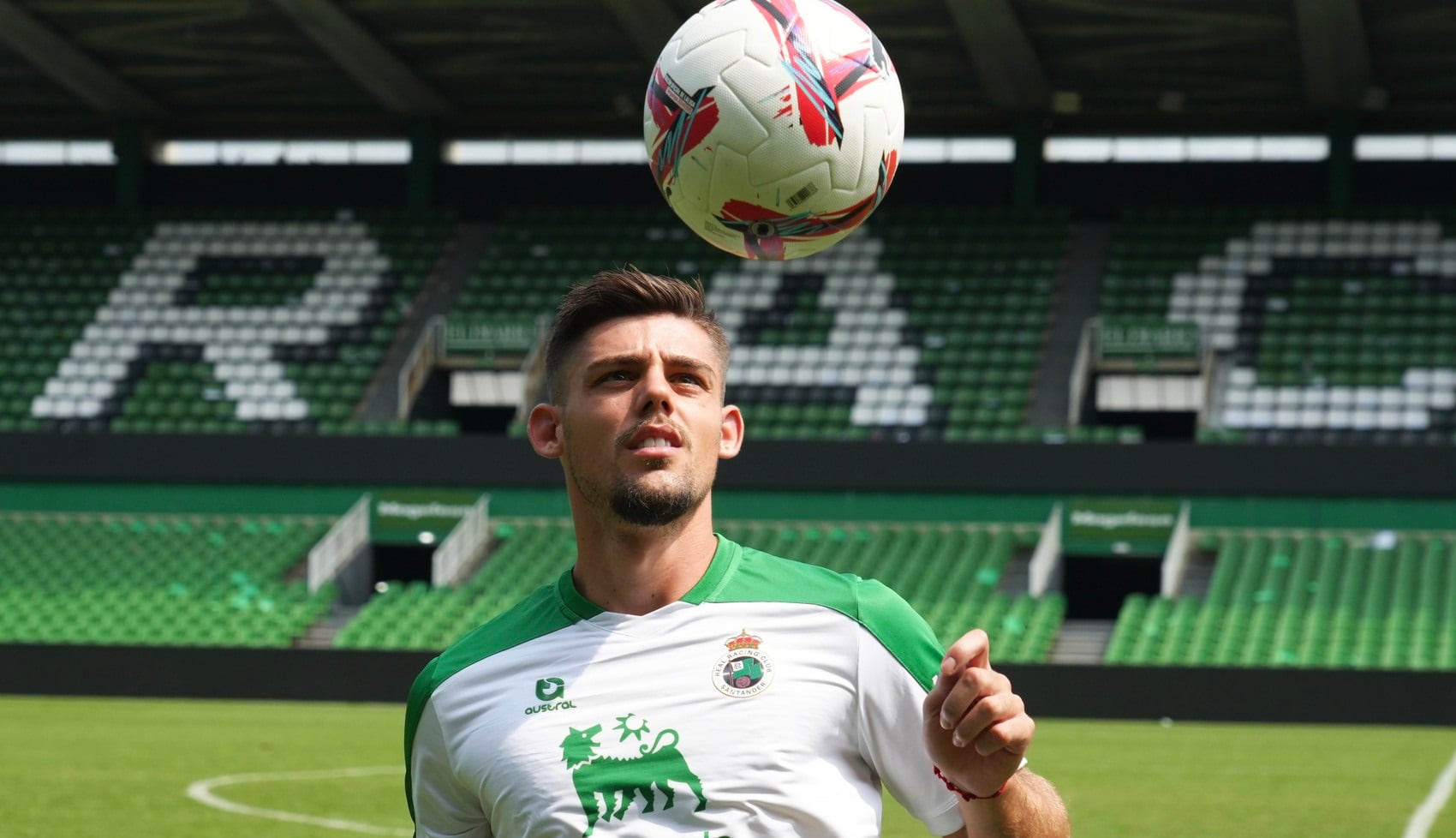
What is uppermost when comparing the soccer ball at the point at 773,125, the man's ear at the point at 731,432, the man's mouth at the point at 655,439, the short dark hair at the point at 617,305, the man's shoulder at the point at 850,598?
the soccer ball at the point at 773,125

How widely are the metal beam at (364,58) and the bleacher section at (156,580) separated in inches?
290

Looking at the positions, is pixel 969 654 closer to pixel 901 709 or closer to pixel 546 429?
pixel 901 709

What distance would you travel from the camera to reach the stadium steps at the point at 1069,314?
85.1ft

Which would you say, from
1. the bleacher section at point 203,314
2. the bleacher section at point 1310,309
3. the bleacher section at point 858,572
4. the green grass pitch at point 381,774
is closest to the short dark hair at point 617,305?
the green grass pitch at point 381,774

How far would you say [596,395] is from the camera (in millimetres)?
3010

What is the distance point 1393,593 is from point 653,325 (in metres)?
20.4

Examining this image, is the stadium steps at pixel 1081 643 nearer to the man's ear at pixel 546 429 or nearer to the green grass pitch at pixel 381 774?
the green grass pitch at pixel 381 774

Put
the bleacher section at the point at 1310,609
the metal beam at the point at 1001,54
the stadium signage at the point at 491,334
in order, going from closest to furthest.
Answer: the bleacher section at the point at 1310,609, the metal beam at the point at 1001,54, the stadium signage at the point at 491,334

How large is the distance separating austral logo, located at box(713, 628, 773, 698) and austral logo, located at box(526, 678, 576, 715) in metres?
0.25

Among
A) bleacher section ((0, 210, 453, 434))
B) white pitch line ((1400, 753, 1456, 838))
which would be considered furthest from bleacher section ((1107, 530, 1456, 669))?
bleacher section ((0, 210, 453, 434))

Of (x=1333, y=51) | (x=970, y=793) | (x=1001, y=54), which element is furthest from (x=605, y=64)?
(x=970, y=793)

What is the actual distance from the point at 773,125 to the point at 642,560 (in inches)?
72.0

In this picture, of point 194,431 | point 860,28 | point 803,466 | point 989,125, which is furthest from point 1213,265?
point 860,28

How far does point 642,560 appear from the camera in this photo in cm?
308
